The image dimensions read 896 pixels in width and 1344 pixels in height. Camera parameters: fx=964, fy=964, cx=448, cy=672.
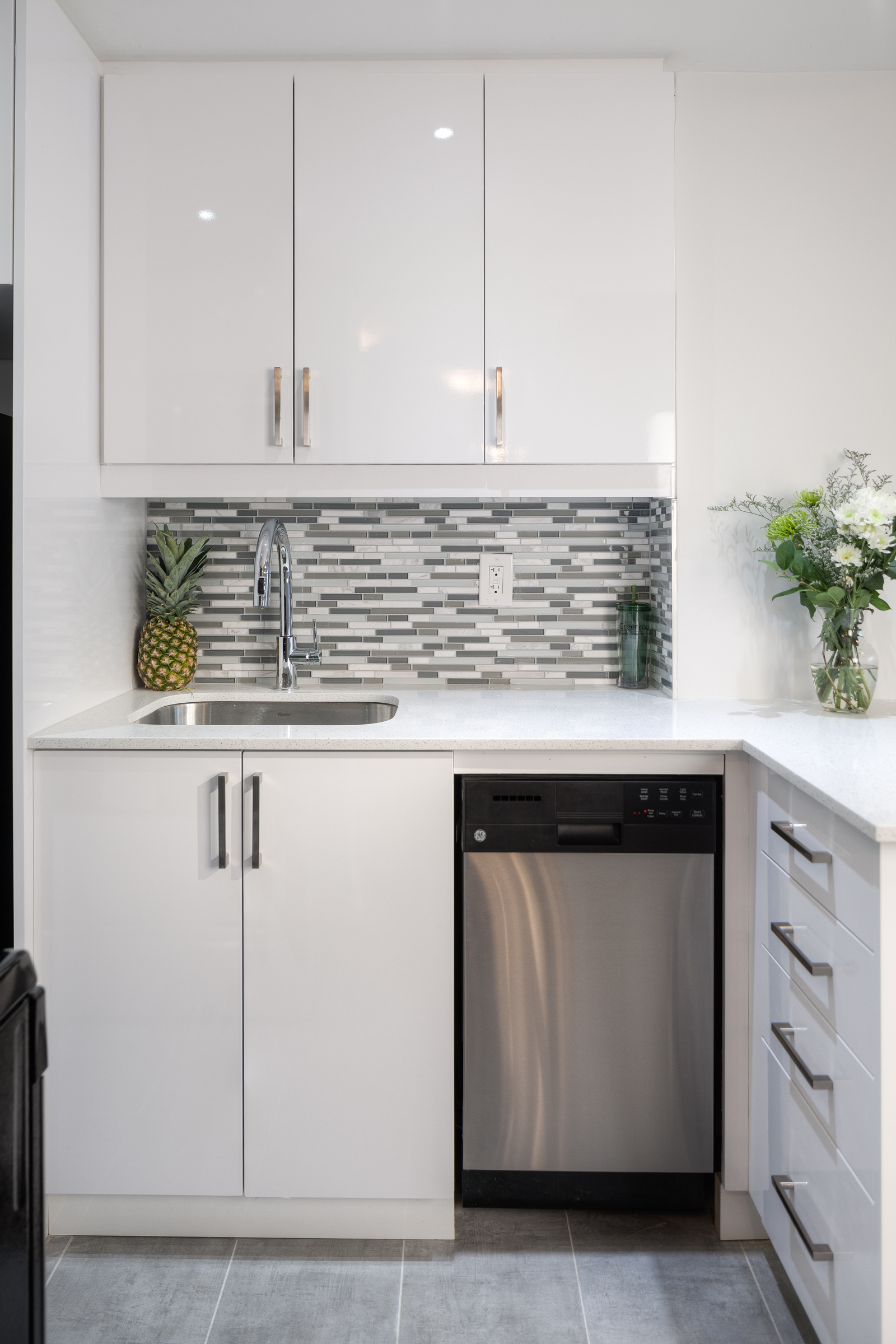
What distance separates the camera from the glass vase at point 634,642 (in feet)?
7.88

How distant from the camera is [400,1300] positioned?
1718mm

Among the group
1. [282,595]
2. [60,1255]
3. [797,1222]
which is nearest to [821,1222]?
[797,1222]

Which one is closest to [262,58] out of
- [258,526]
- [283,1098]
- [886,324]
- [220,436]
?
[220,436]

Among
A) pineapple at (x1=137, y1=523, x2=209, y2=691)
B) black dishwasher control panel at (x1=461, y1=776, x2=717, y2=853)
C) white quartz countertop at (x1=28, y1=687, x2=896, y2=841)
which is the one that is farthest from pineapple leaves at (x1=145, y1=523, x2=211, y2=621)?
black dishwasher control panel at (x1=461, y1=776, x2=717, y2=853)

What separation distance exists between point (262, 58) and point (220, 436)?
2.68ft

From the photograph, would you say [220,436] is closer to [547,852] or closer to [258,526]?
[258,526]

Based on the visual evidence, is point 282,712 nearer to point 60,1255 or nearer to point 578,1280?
point 60,1255

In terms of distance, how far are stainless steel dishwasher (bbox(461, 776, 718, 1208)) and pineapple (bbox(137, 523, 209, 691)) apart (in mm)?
904

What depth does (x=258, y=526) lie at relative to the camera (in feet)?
8.11

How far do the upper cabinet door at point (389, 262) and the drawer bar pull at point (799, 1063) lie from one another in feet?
4.17

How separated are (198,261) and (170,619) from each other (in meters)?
0.83

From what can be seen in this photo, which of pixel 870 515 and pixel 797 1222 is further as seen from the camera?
pixel 870 515

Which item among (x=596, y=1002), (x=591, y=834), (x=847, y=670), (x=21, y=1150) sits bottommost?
(x=596, y=1002)

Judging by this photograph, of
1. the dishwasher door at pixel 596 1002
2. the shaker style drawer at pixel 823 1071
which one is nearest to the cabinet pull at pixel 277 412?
the dishwasher door at pixel 596 1002
